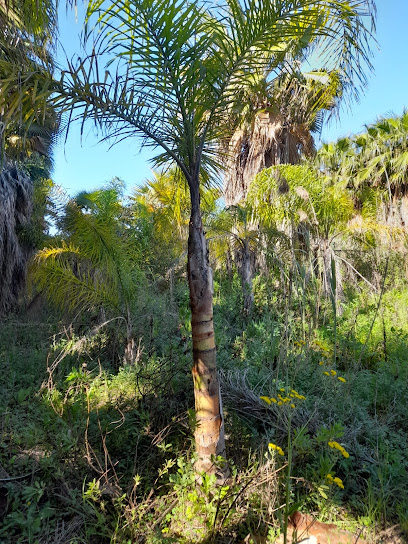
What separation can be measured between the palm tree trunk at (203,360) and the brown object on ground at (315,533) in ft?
1.93

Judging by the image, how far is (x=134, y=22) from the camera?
2545 millimetres

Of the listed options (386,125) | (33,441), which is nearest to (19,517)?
(33,441)

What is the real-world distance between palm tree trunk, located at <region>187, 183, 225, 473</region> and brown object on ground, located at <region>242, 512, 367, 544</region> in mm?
588

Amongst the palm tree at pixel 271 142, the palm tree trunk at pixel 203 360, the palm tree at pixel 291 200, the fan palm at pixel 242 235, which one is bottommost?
the palm tree trunk at pixel 203 360

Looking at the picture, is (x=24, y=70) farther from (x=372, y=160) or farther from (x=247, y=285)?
(x=372, y=160)

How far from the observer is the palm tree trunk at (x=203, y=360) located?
2.55 metres

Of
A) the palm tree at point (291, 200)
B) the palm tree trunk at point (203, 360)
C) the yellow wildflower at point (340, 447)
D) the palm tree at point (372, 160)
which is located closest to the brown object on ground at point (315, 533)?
the yellow wildflower at point (340, 447)

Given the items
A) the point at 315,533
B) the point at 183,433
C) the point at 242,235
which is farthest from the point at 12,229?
the point at 315,533

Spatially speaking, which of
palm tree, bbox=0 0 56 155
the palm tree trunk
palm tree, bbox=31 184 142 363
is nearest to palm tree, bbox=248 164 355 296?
palm tree, bbox=31 184 142 363

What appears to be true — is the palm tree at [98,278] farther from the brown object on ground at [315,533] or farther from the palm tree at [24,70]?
the brown object on ground at [315,533]

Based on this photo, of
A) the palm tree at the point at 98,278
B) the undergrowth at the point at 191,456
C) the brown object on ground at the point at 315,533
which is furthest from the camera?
the palm tree at the point at 98,278

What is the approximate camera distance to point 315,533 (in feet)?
7.29

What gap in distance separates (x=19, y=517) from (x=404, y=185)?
1264 cm

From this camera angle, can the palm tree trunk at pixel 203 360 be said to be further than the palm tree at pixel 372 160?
No
